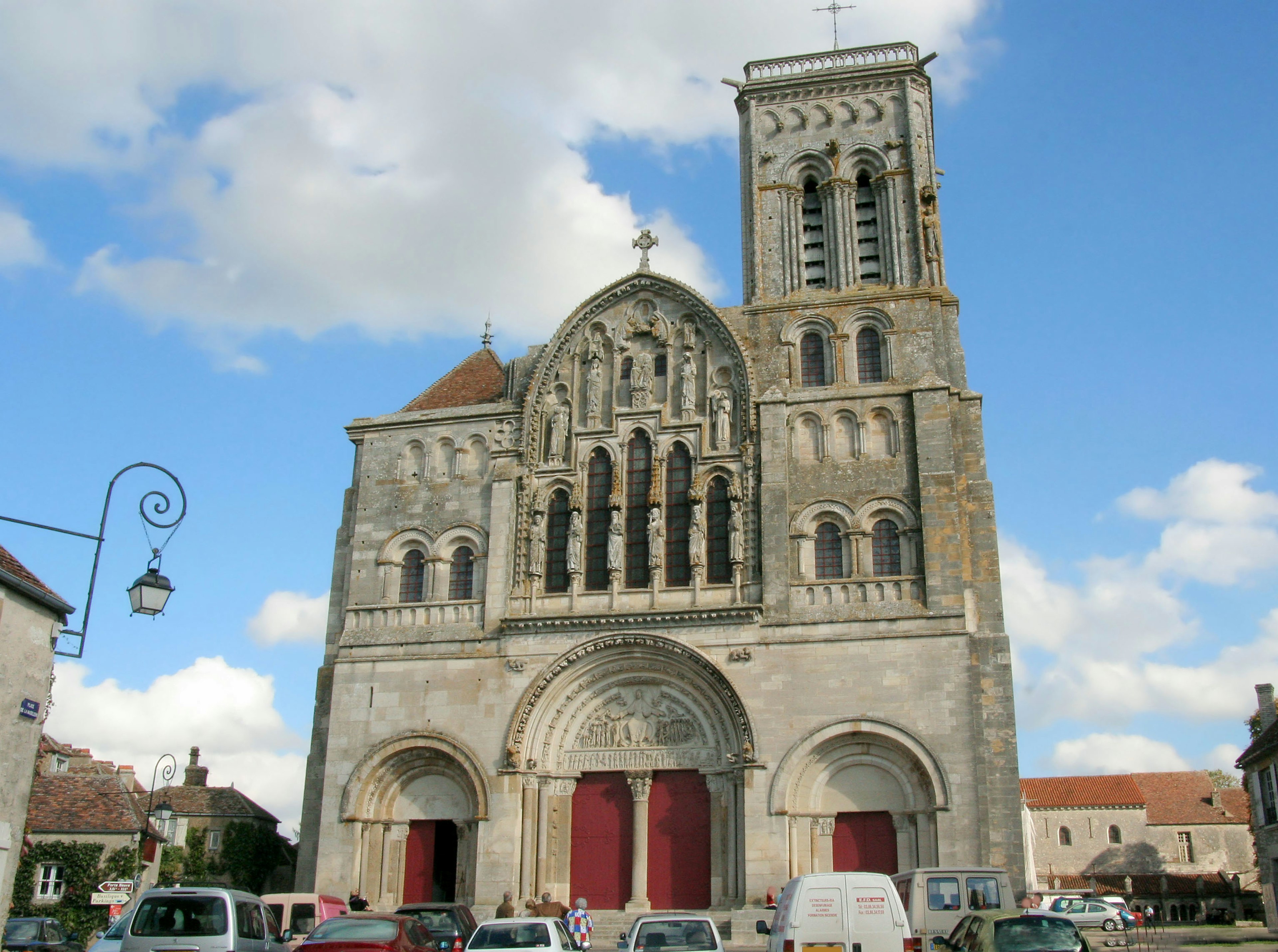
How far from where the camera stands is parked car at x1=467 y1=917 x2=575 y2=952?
13906 millimetres

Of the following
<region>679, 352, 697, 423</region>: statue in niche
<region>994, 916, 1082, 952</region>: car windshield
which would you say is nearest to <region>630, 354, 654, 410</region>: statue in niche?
<region>679, 352, 697, 423</region>: statue in niche

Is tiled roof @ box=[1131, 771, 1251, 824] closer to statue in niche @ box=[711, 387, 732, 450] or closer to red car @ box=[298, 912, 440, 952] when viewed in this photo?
statue in niche @ box=[711, 387, 732, 450]

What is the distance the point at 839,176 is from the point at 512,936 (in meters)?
22.5

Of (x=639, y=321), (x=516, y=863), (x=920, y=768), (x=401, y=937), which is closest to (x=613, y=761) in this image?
(x=516, y=863)

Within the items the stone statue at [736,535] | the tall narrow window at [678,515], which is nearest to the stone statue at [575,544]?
the tall narrow window at [678,515]

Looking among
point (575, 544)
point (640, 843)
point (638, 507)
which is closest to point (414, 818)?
point (640, 843)

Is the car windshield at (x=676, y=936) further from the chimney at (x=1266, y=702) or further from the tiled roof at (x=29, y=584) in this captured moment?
the chimney at (x=1266, y=702)

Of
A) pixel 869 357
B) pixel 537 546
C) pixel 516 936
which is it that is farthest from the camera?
pixel 869 357

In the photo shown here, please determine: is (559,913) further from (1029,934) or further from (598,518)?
(1029,934)

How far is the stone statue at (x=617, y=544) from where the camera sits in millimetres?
26703

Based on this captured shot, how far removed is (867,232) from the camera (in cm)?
3064

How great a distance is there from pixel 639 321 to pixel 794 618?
27.7 ft

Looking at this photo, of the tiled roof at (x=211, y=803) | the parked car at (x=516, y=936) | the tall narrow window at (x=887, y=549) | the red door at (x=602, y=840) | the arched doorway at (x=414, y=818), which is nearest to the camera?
the parked car at (x=516, y=936)

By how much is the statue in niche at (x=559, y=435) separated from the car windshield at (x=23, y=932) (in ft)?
45.9
